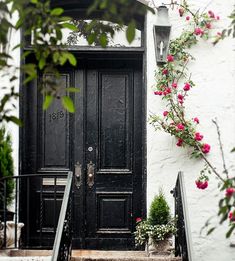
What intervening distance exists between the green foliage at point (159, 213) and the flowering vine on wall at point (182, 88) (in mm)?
464

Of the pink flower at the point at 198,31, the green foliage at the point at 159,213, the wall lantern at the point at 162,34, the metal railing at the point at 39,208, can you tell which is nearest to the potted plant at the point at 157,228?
the green foliage at the point at 159,213

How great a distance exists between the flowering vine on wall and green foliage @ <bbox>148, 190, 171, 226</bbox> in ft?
1.52

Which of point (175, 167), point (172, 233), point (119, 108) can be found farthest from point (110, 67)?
point (172, 233)

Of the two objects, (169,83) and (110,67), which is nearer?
(169,83)

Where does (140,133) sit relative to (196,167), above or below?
above

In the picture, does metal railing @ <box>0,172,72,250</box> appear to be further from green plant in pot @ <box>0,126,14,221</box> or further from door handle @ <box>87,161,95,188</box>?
door handle @ <box>87,161,95,188</box>

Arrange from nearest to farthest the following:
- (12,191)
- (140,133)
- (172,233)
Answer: (172,233) → (12,191) → (140,133)

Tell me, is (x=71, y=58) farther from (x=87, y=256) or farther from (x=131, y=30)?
(x=87, y=256)

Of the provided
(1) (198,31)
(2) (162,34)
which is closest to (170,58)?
(2) (162,34)

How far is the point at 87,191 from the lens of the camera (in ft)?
23.9

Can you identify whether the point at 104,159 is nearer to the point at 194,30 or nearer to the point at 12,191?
the point at 12,191

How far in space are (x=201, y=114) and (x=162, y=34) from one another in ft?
3.42

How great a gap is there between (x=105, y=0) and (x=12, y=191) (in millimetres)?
4496

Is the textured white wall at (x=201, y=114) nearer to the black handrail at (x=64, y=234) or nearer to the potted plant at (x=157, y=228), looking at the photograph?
the potted plant at (x=157, y=228)
